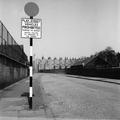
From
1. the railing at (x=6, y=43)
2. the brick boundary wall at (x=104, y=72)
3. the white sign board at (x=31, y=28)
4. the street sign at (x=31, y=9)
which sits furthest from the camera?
the brick boundary wall at (x=104, y=72)

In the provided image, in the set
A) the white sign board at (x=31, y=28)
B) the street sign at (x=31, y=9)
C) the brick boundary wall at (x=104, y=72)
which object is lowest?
the brick boundary wall at (x=104, y=72)

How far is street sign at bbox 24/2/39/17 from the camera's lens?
885cm

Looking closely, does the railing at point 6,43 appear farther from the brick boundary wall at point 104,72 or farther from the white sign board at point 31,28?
the brick boundary wall at point 104,72

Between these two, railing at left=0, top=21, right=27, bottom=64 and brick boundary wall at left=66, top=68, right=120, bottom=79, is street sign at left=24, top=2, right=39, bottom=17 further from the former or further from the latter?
brick boundary wall at left=66, top=68, right=120, bottom=79

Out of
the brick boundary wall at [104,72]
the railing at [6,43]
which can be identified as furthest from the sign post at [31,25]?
the brick boundary wall at [104,72]

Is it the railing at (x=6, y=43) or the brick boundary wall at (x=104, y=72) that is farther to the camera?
the brick boundary wall at (x=104, y=72)

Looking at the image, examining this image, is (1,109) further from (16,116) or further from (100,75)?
(100,75)

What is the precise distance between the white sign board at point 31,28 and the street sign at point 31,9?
0.26 m

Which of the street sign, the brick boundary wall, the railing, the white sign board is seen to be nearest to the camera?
the white sign board

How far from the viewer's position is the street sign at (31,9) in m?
8.85

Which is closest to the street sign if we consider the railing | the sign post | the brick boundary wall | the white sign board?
the sign post

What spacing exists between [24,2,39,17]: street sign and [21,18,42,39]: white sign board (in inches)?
10.1

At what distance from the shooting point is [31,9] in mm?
8875

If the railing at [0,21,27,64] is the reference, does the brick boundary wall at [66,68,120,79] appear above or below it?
below
